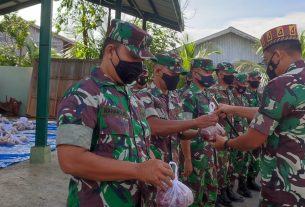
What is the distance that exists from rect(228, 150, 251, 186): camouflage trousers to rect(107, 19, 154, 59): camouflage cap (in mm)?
4592

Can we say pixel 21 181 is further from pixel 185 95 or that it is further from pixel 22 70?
pixel 22 70

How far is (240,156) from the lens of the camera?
668 centimetres

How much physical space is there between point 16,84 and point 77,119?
15.9 m

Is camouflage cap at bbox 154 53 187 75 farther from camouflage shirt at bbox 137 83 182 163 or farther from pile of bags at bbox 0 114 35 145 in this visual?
pile of bags at bbox 0 114 35 145

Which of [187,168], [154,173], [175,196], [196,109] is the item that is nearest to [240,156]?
[196,109]

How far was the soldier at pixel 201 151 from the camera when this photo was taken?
14.7 ft

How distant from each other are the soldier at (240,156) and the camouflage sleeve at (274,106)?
A: 12.9ft

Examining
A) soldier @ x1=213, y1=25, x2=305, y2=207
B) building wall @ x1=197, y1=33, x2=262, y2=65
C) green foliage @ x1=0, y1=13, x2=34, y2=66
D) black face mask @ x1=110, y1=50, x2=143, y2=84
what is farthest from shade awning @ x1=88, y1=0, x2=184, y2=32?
building wall @ x1=197, y1=33, x2=262, y2=65

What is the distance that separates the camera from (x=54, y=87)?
14.8 m

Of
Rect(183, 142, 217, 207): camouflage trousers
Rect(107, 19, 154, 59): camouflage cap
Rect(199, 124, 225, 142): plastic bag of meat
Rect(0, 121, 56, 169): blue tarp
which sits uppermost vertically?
Rect(107, 19, 154, 59): camouflage cap

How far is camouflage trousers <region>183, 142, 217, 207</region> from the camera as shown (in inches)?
176

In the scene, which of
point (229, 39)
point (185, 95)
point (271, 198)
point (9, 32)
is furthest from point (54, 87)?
point (229, 39)

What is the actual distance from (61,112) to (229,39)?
2549 cm

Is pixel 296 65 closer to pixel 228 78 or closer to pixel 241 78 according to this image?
pixel 228 78
